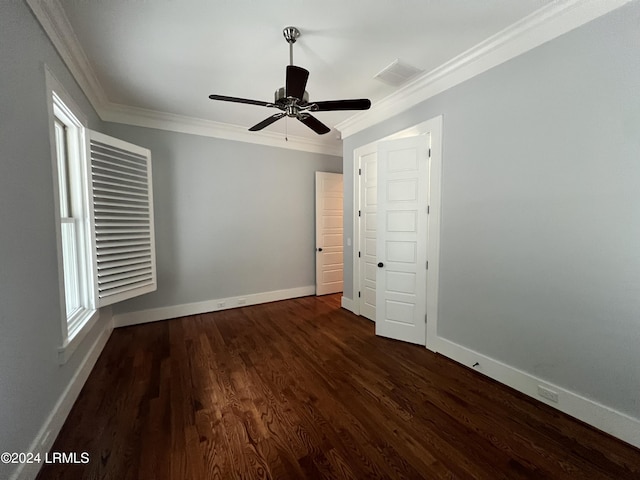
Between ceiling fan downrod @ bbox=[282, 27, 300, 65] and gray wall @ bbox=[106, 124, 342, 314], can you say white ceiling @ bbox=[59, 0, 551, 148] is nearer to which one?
ceiling fan downrod @ bbox=[282, 27, 300, 65]

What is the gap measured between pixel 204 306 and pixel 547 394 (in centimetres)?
400

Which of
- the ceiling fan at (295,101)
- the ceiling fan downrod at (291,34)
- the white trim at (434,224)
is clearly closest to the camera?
the ceiling fan at (295,101)

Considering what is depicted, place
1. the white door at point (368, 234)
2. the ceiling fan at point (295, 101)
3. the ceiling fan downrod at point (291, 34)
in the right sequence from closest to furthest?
the ceiling fan at point (295, 101)
the ceiling fan downrod at point (291, 34)
the white door at point (368, 234)

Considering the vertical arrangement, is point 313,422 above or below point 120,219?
below

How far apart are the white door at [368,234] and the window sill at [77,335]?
3082mm

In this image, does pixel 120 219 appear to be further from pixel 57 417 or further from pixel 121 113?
pixel 57 417

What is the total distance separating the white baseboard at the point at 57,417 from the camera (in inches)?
52.0

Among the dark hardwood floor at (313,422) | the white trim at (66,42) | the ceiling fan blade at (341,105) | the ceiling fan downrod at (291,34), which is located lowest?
the dark hardwood floor at (313,422)

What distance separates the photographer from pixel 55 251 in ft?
5.80

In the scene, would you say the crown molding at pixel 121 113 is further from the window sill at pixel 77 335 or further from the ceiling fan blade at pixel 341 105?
the window sill at pixel 77 335

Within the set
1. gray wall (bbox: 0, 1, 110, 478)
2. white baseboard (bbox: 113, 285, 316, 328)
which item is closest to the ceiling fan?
gray wall (bbox: 0, 1, 110, 478)

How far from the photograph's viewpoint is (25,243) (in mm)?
1419

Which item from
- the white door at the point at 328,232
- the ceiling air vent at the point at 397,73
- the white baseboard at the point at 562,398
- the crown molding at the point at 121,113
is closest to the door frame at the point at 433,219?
the white baseboard at the point at 562,398

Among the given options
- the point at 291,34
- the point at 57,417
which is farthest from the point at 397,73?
the point at 57,417
